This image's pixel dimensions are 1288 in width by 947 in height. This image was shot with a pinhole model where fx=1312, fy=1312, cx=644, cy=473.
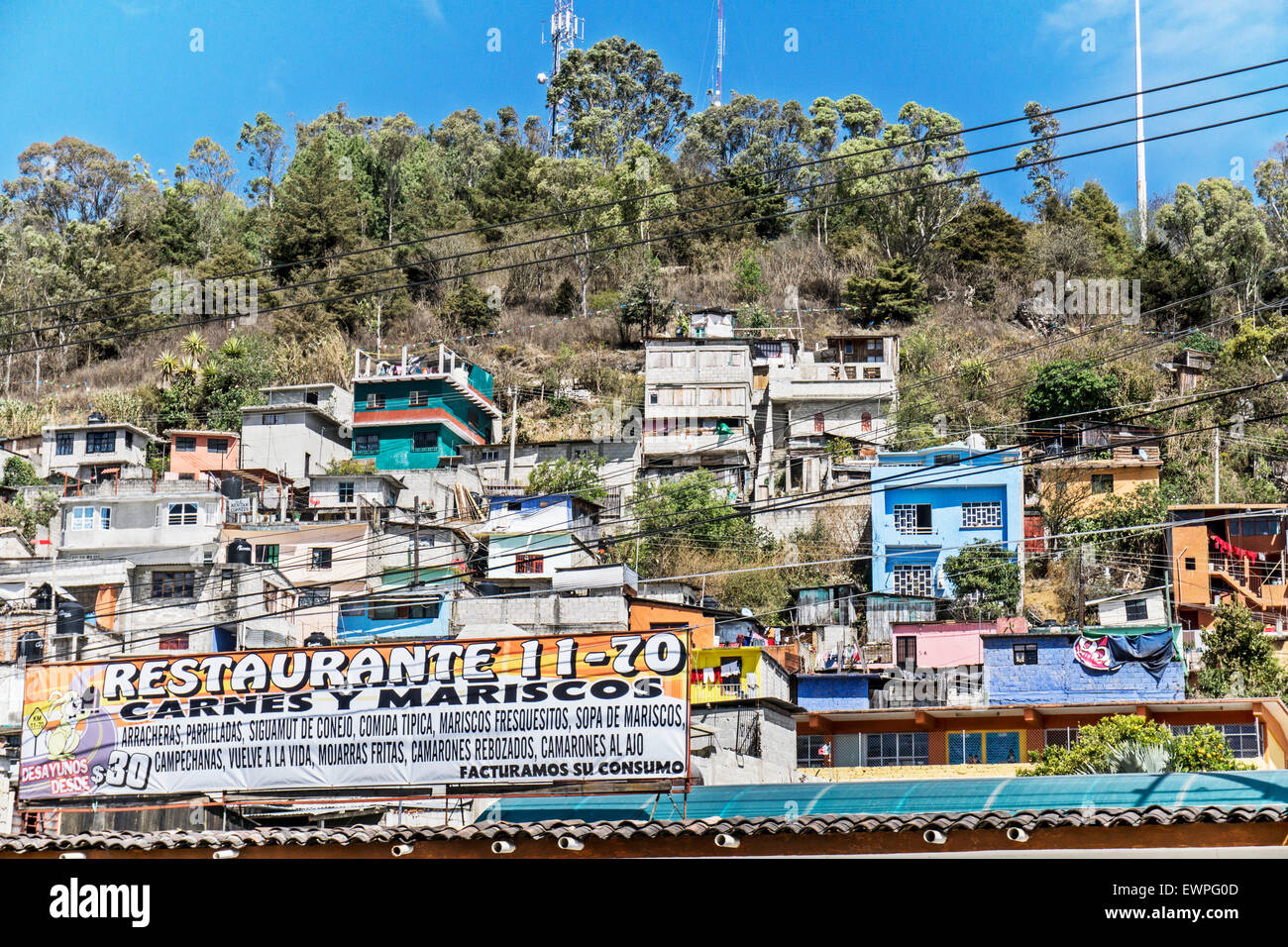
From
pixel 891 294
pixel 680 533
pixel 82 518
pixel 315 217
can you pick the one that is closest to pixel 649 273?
pixel 891 294

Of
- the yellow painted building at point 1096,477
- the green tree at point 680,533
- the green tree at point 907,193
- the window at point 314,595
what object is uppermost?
the green tree at point 907,193

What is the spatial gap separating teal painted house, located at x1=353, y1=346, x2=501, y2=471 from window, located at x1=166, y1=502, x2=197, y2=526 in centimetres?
1347

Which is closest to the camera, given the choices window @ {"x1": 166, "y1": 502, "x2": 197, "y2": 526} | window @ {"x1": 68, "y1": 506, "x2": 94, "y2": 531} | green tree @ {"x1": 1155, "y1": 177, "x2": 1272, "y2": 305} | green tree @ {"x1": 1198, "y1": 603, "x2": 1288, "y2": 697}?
green tree @ {"x1": 1198, "y1": 603, "x2": 1288, "y2": 697}

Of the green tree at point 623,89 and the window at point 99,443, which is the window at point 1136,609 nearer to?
the window at point 99,443

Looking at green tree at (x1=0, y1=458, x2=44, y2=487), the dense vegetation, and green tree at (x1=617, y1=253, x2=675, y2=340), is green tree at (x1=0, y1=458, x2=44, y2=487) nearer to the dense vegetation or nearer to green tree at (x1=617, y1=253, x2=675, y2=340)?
the dense vegetation

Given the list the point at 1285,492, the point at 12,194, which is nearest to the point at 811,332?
the point at 1285,492

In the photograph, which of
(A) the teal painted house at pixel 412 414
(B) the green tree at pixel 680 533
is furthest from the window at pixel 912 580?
(A) the teal painted house at pixel 412 414

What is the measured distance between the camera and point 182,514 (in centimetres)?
5009

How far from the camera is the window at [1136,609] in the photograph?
44.2 metres

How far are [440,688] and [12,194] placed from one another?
8120 centimetres

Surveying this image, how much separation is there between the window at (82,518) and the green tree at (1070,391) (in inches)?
1537

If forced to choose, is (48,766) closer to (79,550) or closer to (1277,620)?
(79,550)

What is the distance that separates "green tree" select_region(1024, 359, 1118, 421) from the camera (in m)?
56.8
